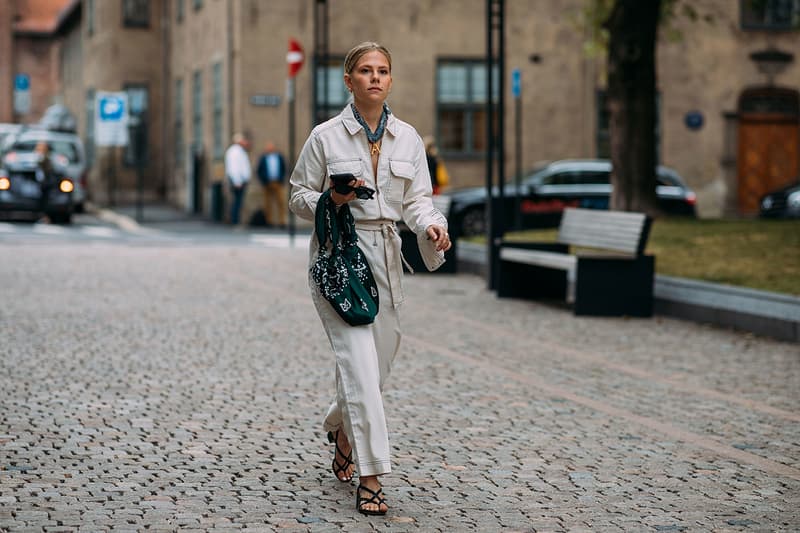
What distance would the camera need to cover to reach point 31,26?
72000mm

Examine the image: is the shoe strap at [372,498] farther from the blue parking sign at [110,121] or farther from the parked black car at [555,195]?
the blue parking sign at [110,121]

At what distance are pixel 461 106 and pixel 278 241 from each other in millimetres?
8762

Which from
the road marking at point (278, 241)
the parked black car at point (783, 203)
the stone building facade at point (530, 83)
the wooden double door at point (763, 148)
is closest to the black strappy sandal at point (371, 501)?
the road marking at point (278, 241)

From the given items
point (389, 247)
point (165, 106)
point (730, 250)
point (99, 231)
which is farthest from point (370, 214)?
point (165, 106)

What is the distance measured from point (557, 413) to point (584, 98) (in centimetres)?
2650

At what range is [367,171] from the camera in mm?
6023

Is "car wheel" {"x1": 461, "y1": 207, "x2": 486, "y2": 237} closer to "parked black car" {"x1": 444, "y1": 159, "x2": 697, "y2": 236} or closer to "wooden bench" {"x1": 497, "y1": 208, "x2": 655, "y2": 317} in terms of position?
"parked black car" {"x1": 444, "y1": 159, "x2": 697, "y2": 236}

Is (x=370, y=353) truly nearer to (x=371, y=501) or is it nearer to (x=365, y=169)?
(x=371, y=501)

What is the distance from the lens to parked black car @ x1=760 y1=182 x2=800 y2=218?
101ft

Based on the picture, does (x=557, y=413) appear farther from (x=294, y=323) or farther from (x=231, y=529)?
(x=294, y=323)

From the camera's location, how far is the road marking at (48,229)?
1081 inches

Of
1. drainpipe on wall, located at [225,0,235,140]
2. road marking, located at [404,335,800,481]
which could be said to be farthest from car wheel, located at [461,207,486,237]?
road marking, located at [404,335,800,481]

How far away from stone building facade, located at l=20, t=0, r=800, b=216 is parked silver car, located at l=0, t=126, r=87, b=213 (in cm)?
292

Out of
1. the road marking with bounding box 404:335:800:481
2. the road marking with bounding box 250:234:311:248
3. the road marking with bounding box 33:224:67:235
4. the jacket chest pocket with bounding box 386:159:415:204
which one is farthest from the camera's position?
the road marking with bounding box 33:224:67:235
